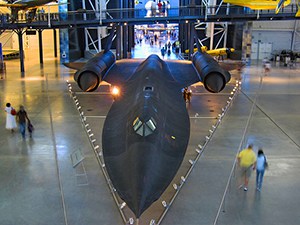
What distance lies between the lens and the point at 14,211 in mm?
6797

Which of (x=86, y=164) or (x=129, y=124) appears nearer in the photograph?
(x=129, y=124)

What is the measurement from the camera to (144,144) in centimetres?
605

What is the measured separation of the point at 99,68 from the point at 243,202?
847cm

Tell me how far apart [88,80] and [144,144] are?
746 cm

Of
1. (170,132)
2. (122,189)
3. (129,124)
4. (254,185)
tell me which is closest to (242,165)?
(254,185)

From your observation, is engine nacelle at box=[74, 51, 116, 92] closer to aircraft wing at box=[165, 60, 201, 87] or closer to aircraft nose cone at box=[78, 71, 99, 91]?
aircraft nose cone at box=[78, 71, 99, 91]

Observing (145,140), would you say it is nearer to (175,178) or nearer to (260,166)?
(175,178)

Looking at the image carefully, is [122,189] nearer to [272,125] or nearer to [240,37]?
[272,125]

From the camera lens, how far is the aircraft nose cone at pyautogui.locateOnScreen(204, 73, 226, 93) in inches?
502

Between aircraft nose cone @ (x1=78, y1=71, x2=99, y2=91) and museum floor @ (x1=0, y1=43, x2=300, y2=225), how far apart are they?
1342mm

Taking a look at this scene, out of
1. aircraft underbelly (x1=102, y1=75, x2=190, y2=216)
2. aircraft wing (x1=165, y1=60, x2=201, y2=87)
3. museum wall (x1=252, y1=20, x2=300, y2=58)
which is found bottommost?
aircraft underbelly (x1=102, y1=75, x2=190, y2=216)

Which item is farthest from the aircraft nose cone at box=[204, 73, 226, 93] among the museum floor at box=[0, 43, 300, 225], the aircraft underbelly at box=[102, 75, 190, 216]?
the aircraft underbelly at box=[102, 75, 190, 216]

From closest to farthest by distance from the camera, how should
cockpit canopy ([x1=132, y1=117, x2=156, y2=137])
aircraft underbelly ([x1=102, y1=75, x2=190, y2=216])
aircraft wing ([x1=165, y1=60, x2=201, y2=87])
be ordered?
aircraft underbelly ([x1=102, y1=75, x2=190, y2=216]), cockpit canopy ([x1=132, y1=117, x2=156, y2=137]), aircraft wing ([x1=165, y1=60, x2=201, y2=87])

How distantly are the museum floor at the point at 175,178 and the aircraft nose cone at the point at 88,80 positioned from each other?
4.40 ft
